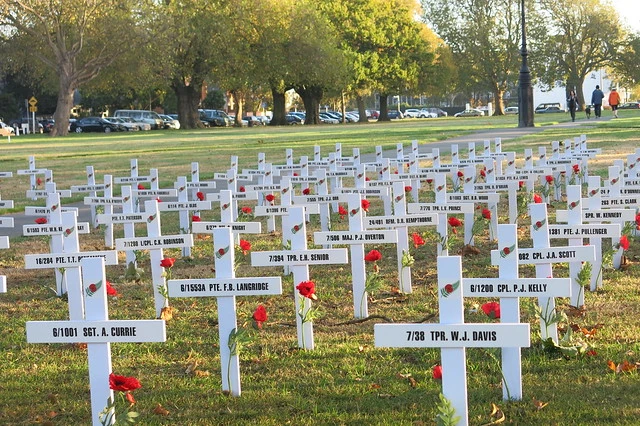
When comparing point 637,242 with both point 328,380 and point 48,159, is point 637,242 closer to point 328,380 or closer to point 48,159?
point 328,380

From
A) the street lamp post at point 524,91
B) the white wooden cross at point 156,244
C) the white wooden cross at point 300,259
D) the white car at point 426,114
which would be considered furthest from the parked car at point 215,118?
the white wooden cross at point 300,259

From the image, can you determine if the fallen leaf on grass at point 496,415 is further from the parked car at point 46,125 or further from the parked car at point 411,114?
the parked car at point 411,114

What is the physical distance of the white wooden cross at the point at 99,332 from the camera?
15.2ft

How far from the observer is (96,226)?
12703 millimetres

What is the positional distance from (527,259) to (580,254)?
384mm

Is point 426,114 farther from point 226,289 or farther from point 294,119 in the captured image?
point 226,289

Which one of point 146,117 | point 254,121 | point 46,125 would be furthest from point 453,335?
point 254,121

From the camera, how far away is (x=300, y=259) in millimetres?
6148

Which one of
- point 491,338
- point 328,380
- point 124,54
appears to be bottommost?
point 328,380

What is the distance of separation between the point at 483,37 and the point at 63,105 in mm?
37643

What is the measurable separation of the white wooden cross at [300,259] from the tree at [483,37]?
77034 millimetres

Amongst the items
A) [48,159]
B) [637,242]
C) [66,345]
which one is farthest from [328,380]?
[48,159]

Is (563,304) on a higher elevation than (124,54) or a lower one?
lower

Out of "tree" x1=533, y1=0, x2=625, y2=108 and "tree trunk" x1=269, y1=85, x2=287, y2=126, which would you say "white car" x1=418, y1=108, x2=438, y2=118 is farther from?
"tree trunk" x1=269, y1=85, x2=287, y2=126
